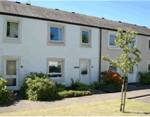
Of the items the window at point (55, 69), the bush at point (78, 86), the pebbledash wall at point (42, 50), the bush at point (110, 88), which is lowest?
the bush at point (110, 88)

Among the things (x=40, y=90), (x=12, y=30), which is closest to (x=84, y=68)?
(x=40, y=90)

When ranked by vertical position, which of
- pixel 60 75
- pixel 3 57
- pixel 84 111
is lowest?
pixel 84 111

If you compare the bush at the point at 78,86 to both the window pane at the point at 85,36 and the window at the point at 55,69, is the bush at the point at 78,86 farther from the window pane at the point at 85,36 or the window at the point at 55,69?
the window pane at the point at 85,36

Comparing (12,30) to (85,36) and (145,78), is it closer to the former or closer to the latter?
(85,36)

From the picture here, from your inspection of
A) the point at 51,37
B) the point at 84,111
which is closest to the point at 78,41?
the point at 51,37

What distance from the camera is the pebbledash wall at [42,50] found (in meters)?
12.5

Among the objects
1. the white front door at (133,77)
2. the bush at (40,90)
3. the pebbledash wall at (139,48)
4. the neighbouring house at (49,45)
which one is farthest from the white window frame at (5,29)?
the white front door at (133,77)

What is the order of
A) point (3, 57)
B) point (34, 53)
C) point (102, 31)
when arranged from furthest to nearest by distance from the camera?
point (102, 31), point (34, 53), point (3, 57)

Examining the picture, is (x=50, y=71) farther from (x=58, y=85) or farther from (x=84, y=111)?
(x=84, y=111)

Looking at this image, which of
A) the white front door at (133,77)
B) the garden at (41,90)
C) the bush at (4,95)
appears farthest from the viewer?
the white front door at (133,77)

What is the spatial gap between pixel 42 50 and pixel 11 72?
106 inches

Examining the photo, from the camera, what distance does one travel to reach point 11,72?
1241 centimetres

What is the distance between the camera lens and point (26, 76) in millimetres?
12594

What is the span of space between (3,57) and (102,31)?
9.06 meters
